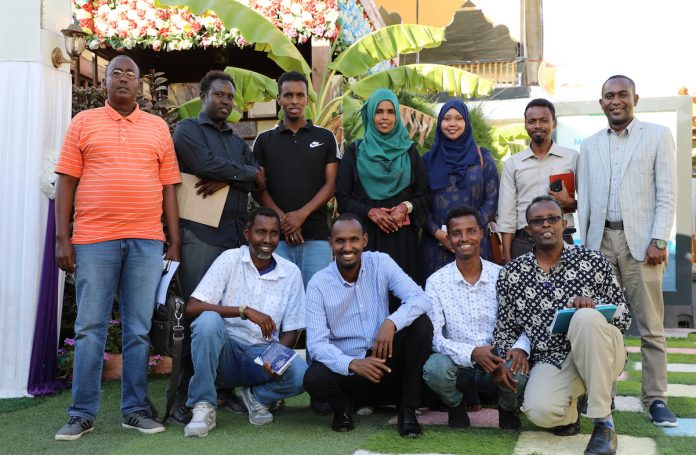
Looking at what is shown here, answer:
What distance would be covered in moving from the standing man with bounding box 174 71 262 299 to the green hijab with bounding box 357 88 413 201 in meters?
0.75

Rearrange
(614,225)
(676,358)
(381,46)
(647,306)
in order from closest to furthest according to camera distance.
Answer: (647,306)
(614,225)
(676,358)
(381,46)

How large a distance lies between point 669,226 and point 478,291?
1.27 meters

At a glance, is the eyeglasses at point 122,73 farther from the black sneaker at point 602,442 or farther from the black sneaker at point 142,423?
the black sneaker at point 602,442

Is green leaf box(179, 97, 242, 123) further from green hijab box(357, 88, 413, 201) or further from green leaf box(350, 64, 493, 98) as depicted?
green hijab box(357, 88, 413, 201)

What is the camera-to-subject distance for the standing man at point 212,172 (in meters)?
4.76

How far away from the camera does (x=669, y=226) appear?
463 cm

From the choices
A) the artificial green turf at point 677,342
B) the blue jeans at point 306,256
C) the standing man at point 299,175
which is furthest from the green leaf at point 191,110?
the artificial green turf at point 677,342

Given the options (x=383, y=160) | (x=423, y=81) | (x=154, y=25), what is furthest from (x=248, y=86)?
(x=383, y=160)

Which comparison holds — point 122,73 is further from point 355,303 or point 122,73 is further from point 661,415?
→ point 661,415

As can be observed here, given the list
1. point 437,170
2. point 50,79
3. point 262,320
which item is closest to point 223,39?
point 50,79

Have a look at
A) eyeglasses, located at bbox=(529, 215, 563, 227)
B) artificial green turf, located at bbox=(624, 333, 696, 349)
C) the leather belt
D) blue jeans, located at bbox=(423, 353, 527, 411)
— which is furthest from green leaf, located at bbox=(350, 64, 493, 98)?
blue jeans, located at bbox=(423, 353, 527, 411)

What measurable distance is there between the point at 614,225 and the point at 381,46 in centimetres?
502

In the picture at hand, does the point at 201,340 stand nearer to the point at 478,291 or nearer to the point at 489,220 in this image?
the point at 478,291

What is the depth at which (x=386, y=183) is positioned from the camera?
5.16 meters
